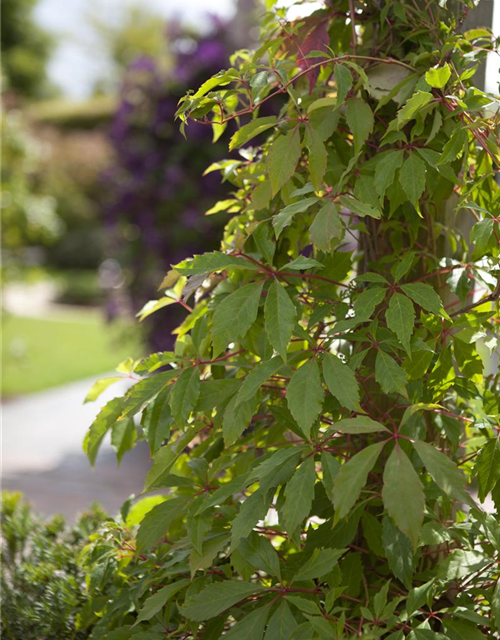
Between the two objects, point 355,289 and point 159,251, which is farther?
point 159,251

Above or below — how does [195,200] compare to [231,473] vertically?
above

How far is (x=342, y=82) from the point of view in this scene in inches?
42.8

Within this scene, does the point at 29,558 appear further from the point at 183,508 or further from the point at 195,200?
the point at 195,200

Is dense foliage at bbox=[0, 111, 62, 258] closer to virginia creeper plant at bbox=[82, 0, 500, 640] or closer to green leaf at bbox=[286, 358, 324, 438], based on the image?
virginia creeper plant at bbox=[82, 0, 500, 640]

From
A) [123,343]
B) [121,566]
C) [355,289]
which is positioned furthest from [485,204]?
[123,343]

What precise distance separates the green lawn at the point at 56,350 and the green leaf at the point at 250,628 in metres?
Answer: 4.13

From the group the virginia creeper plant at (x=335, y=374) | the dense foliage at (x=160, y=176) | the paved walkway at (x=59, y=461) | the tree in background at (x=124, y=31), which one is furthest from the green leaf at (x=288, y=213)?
the tree in background at (x=124, y=31)

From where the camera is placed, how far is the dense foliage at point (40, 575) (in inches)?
61.2

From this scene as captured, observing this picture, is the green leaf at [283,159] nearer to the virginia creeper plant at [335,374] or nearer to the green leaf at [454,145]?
the virginia creeper plant at [335,374]

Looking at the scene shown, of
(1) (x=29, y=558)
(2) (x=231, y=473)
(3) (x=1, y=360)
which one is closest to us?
(2) (x=231, y=473)

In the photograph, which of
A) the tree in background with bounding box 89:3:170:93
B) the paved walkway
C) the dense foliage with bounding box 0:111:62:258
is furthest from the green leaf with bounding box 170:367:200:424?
the tree in background with bounding box 89:3:170:93

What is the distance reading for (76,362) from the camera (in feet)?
26.8

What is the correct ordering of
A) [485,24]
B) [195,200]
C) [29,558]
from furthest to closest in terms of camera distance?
[195,200], [29,558], [485,24]

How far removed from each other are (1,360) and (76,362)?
0.78 metres
